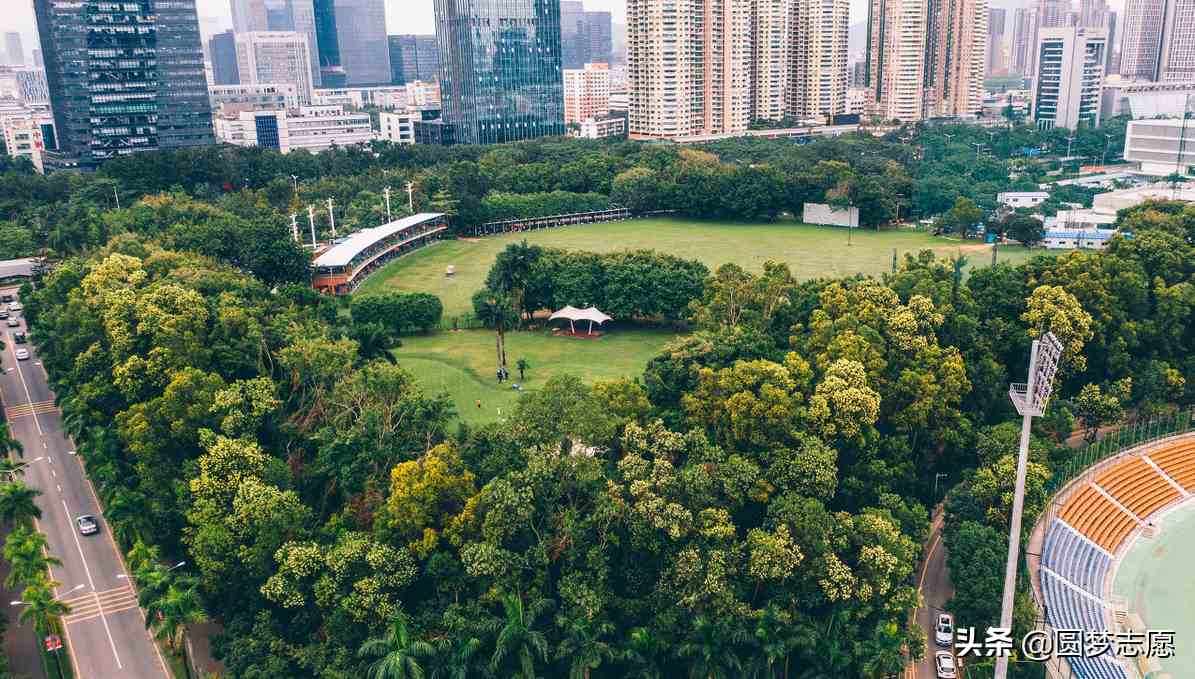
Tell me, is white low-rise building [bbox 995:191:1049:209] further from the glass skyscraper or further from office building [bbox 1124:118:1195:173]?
the glass skyscraper

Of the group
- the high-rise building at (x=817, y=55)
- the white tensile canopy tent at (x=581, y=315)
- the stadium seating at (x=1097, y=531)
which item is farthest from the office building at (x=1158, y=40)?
the stadium seating at (x=1097, y=531)

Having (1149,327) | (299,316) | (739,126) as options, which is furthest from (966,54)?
(299,316)

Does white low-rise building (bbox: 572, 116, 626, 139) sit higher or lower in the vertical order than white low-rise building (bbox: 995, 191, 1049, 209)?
higher

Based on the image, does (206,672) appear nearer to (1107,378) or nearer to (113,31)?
(1107,378)

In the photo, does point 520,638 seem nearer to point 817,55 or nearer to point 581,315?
point 581,315

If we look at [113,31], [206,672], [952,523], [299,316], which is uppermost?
[113,31]

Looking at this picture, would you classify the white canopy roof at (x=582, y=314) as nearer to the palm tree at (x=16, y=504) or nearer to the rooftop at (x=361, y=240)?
the rooftop at (x=361, y=240)

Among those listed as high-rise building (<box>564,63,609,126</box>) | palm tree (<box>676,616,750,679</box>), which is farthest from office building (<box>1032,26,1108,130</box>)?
palm tree (<box>676,616,750,679</box>)
